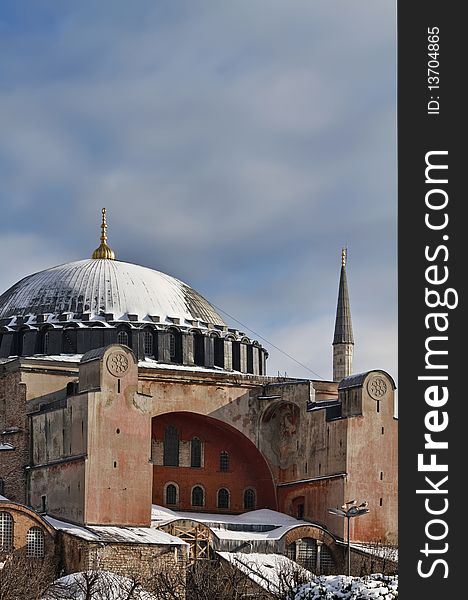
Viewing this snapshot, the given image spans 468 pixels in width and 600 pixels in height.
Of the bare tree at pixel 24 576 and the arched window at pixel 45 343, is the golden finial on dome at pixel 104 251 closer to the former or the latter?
the arched window at pixel 45 343

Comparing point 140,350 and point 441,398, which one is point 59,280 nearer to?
point 140,350

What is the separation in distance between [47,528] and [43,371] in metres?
9.09

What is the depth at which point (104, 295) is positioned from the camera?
223ft

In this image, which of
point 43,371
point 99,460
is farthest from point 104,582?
point 43,371

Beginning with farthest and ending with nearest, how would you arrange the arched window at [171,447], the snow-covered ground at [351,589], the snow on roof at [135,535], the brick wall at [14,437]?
the arched window at [171,447]
the brick wall at [14,437]
the snow on roof at [135,535]
the snow-covered ground at [351,589]

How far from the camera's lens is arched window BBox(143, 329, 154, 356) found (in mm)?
→ 65812

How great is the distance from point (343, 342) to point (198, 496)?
14.8m

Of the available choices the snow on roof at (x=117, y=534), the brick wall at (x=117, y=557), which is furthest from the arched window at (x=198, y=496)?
the brick wall at (x=117, y=557)

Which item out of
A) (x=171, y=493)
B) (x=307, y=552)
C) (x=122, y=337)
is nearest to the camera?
(x=307, y=552)

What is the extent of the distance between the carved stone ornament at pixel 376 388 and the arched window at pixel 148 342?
9.56m

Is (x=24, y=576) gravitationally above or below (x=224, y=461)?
below

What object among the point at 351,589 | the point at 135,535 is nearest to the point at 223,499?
the point at 135,535

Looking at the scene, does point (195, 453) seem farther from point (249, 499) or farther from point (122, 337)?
point (122, 337)

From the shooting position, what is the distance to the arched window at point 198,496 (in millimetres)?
64062
